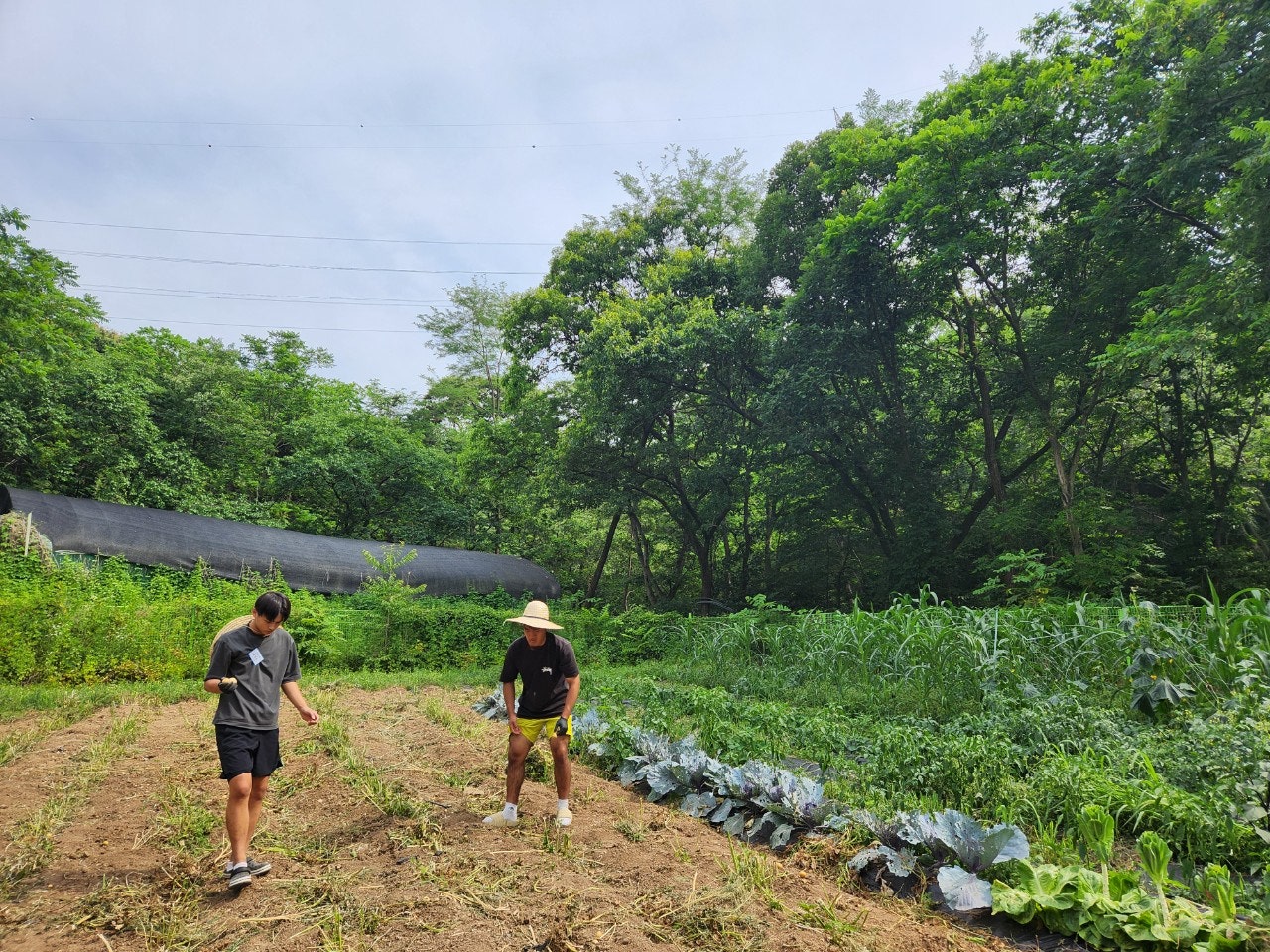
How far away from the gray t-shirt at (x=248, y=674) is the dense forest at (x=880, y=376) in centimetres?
1057

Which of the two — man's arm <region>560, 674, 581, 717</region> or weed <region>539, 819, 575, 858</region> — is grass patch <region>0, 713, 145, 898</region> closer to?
weed <region>539, 819, 575, 858</region>

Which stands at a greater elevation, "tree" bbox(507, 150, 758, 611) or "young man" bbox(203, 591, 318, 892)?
"tree" bbox(507, 150, 758, 611)

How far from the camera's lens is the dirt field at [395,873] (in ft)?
8.48

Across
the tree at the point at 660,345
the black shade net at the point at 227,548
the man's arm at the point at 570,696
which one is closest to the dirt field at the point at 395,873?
the man's arm at the point at 570,696

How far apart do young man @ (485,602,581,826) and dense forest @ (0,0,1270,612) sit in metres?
9.18

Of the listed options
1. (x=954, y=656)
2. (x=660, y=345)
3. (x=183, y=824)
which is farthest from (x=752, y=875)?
(x=660, y=345)

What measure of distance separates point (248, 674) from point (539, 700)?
1.52 meters

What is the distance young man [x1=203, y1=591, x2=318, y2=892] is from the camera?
10.2ft

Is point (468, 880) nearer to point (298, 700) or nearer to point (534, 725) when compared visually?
point (534, 725)

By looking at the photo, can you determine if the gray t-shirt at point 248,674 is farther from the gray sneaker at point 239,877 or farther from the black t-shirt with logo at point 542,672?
the black t-shirt with logo at point 542,672

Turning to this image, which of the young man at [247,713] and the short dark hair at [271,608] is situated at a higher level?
the short dark hair at [271,608]

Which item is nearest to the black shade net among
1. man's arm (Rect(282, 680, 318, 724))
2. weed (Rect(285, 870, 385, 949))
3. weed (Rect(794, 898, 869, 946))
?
man's arm (Rect(282, 680, 318, 724))

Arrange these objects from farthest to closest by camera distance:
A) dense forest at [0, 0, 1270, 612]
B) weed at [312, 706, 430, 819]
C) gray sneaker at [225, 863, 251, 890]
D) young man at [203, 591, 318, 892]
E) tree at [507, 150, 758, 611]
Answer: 1. tree at [507, 150, 758, 611]
2. dense forest at [0, 0, 1270, 612]
3. weed at [312, 706, 430, 819]
4. young man at [203, 591, 318, 892]
5. gray sneaker at [225, 863, 251, 890]

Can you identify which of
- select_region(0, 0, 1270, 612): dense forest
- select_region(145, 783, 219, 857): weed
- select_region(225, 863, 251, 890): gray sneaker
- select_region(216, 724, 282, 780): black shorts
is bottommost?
select_region(145, 783, 219, 857): weed
